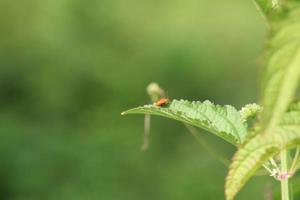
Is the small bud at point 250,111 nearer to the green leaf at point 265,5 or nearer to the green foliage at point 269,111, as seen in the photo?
the green foliage at point 269,111

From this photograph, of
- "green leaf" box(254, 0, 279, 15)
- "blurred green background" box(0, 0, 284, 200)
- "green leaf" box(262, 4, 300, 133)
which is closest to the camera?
"green leaf" box(262, 4, 300, 133)

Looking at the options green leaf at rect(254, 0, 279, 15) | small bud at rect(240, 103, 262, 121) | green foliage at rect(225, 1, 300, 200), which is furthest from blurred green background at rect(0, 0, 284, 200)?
green foliage at rect(225, 1, 300, 200)

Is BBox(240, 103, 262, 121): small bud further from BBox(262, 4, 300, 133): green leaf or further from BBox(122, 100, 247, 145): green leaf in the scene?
BBox(262, 4, 300, 133): green leaf

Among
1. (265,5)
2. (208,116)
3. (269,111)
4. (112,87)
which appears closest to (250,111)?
(208,116)

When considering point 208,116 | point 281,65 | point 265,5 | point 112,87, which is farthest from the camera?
point 112,87

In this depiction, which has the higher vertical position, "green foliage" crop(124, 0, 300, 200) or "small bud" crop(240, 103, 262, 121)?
"small bud" crop(240, 103, 262, 121)

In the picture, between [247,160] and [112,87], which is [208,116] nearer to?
[247,160]

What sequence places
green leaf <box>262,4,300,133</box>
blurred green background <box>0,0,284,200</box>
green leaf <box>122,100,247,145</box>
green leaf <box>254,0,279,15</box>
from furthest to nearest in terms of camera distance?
blurred green background <box>0,0,284,200</box> < green leaf <box>122,100,247,145</box> < green leaf <box>254,0,279,15</box> < green leaf <box>262,4,300,133</box>
